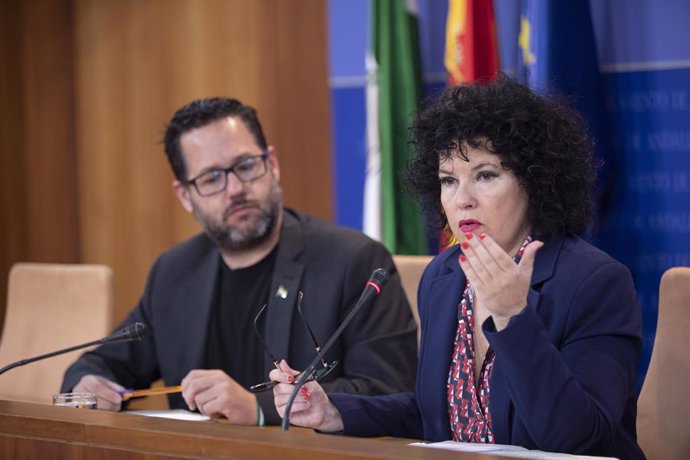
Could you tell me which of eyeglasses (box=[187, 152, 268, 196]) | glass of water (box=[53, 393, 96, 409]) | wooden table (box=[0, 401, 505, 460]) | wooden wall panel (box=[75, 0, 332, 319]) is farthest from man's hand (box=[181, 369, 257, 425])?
wooden wall panel (box=[75, 0, 332, 319])

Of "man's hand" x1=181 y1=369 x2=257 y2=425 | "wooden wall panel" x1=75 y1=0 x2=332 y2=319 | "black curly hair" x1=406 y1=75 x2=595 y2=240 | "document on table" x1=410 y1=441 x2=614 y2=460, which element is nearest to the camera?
"document on table" x1=410 y1=441 x2=614 y2=460

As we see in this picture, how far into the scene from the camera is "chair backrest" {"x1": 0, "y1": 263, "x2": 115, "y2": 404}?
4223 mm

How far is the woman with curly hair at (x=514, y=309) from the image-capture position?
226 cm

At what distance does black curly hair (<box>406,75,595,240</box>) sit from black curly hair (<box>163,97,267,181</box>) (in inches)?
46.6

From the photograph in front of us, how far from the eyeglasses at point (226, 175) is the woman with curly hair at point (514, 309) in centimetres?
96

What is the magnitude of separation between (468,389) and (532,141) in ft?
1.97

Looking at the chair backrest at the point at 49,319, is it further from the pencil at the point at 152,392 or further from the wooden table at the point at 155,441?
the wooden table at the point at 155,441

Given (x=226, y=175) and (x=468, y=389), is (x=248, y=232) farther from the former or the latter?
(x=468, y=389)

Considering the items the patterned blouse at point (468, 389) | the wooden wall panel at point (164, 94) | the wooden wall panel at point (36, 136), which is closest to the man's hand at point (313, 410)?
the patterned blouse at point (468, 389)

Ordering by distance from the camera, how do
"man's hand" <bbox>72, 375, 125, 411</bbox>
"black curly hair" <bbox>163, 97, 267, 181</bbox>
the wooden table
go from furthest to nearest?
"black curly hair" <bbox>163, 97, 267, 181</bbox>, "man's hand" <bbox>72, 375, 125, 411</bbox>, the wooden table

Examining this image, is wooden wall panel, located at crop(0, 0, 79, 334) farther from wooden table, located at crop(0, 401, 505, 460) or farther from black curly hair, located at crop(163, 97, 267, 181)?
wooden table, located at crop(0, 401, 505, 460)

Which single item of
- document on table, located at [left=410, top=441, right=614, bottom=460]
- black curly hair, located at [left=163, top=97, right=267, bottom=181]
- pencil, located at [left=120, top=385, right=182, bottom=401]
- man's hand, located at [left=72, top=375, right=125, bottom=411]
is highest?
black curly hair, located at [left=163, top=97, right=267, bottom=181]

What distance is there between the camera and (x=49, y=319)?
4344 millimetres

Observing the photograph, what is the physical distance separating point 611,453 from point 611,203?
6.98 ft
